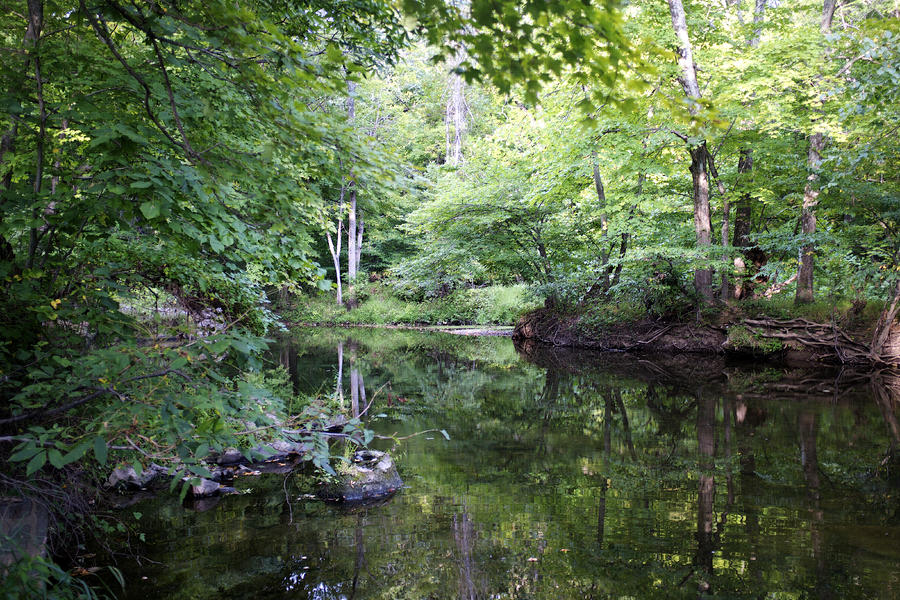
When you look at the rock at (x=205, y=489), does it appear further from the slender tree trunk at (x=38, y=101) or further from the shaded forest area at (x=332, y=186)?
the slender tree trunk at (x=38, y=101)

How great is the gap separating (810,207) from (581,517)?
32.7 feet

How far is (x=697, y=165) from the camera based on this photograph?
12.2m

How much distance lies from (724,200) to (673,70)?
327cm

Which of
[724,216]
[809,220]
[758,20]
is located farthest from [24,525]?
[758,20]

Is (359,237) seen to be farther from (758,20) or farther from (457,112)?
(758,20)

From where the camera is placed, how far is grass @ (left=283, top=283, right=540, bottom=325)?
2366 centimetres

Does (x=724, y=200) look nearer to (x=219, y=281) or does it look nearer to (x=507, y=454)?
(x=507, y=454)

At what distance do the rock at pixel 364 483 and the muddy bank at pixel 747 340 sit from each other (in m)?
10.3

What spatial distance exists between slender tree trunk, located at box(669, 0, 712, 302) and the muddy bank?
105cm

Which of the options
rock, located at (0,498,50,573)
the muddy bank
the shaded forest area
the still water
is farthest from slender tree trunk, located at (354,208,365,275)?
rock, located at (0,498,50,573)

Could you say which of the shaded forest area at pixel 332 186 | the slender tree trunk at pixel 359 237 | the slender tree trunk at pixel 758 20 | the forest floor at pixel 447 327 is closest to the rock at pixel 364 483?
the shaded forest area at pixel 332 186

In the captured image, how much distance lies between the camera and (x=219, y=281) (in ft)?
14.8

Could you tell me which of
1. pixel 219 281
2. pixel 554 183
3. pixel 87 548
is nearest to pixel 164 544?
pixel 87 548

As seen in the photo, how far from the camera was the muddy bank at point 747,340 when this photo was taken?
36.8 ft
